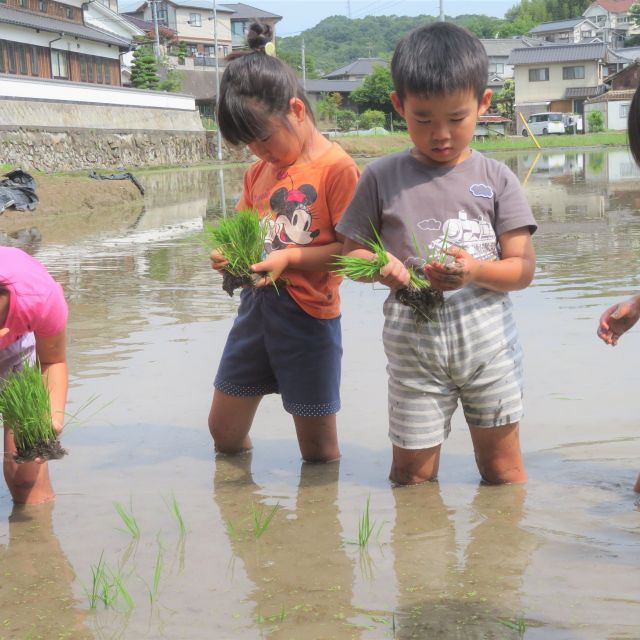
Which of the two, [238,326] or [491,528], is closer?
[491,528]

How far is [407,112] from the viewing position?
279cm

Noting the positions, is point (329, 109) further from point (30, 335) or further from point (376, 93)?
point (30, 335)

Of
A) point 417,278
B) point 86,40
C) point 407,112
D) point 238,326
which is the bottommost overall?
point 238,326

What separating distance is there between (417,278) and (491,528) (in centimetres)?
74

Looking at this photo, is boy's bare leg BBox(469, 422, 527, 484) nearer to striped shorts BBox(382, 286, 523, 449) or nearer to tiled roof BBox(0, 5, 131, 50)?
striped shorts BBox(382, 286, 523, 449)

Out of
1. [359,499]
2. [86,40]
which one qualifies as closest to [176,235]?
[359,499]

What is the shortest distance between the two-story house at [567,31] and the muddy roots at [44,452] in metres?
87.3

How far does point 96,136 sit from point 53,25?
8.51m

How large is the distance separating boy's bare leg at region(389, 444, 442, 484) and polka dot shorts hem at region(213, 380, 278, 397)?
1.96 ft

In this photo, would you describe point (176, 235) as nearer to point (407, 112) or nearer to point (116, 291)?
point (116, 291)

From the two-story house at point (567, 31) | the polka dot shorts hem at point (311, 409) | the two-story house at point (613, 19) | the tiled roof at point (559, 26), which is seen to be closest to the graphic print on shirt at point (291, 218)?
the polka dot shorts hem at point (311, 409)

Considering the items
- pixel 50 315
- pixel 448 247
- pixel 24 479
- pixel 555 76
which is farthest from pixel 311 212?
pixel 555 76

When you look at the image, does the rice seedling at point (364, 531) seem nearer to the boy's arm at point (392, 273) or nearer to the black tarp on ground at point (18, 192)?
the boy's arm at point (392, 273)

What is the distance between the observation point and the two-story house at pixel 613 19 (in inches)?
3752
